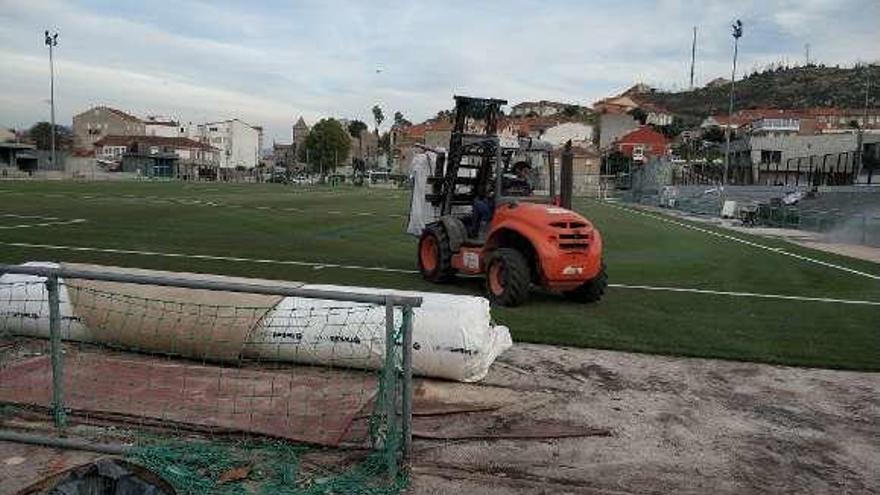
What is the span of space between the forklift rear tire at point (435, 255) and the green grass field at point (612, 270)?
25 centimetres

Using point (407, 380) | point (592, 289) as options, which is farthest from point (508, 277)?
point (407, 380)

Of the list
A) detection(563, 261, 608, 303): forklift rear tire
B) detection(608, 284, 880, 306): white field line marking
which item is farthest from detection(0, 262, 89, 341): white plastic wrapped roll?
detection(608, 284, 880, 306): white field line marking

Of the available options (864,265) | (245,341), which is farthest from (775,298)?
(245,341)

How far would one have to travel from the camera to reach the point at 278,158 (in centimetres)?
19488

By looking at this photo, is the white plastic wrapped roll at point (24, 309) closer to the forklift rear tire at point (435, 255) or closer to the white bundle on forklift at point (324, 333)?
the white bundle on forklift at point (324, 333)

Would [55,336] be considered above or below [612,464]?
above

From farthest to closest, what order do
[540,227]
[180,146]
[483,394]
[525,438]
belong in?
[180,146] < [540,227] < [483,394] < [525,438]

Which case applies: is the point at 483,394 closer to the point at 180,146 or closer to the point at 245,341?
the point at 245,341

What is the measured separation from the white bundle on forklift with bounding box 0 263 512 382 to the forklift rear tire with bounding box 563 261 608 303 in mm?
3946

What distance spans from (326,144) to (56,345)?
125 metres

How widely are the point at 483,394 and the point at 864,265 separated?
51.8 feet

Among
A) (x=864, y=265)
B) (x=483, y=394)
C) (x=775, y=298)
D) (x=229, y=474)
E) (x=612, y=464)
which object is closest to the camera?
(x=229, y=474)

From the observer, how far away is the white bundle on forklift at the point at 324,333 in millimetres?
7500

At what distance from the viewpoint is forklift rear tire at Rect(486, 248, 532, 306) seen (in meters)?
11.1
